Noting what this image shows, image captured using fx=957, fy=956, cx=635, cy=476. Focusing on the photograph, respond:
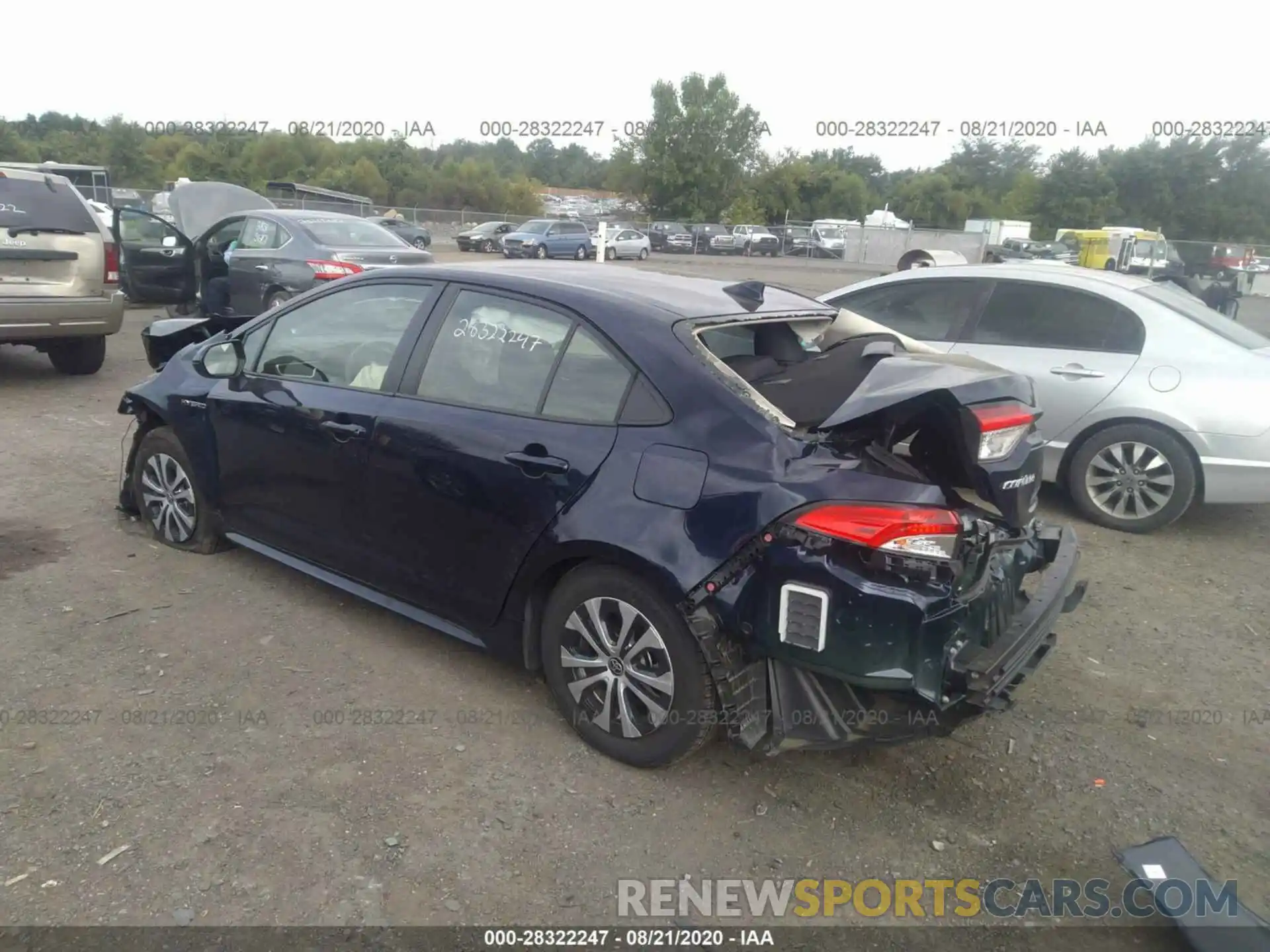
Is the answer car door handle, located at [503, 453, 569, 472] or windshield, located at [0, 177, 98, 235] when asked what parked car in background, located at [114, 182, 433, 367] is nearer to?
windshield, located at [0, 177, 98, 235]

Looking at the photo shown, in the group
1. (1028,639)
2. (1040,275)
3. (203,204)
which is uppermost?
(203,204)

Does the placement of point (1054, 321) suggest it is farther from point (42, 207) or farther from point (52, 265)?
point (42, 207)

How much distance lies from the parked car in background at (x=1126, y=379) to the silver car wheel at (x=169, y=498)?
470 centimetres

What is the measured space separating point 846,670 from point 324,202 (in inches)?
1319

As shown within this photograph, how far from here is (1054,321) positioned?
6148 millimetres

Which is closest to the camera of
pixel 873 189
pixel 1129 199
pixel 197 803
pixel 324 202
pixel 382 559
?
pixel 197 803

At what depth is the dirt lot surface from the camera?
2.71 metres

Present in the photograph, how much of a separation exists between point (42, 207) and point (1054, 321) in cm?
808

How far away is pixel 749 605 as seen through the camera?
2.88 metres

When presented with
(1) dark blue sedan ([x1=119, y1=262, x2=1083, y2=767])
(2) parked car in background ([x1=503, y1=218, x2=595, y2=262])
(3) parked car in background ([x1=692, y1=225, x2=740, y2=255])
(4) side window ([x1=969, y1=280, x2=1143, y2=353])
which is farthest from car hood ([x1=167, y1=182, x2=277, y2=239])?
(3) parked car in background ([x1=692, y1=225, x2=740, y2=255])

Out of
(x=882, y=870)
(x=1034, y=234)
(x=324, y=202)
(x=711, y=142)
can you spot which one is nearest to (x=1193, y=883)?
(x=882, y=870)

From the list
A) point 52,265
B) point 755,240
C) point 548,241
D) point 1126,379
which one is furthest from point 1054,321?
point 755,240

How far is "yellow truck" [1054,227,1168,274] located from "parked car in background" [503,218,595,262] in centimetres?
1556

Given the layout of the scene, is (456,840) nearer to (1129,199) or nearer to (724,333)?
(724,333)
